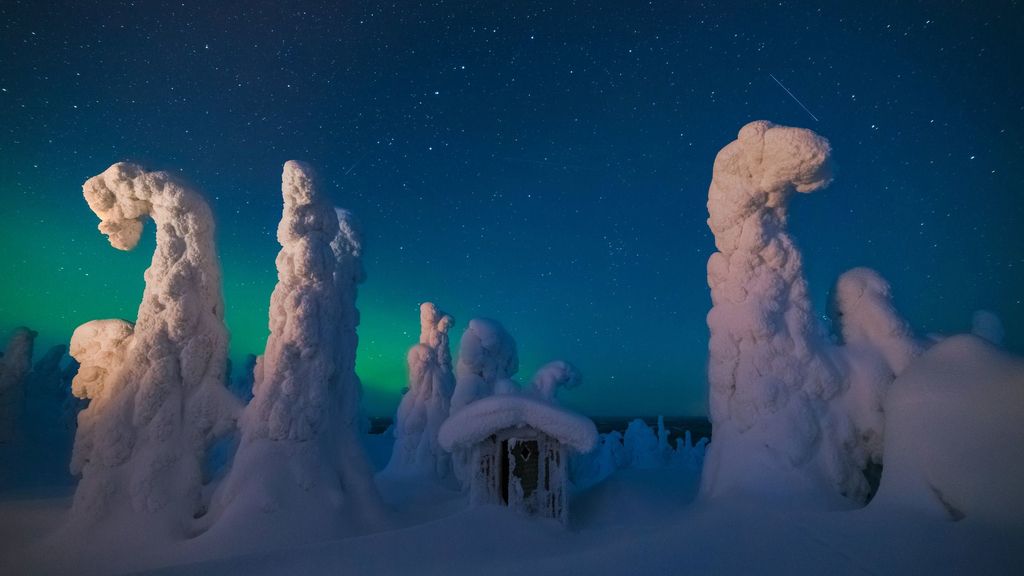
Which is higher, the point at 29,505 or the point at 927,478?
the point at 927,478

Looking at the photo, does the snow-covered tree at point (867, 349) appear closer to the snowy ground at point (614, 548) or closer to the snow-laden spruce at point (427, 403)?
the snowy ground at point (614, 548)

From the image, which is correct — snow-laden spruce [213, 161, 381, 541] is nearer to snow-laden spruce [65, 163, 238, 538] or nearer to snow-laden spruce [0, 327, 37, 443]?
snow-laden spruce [65, 163, 238, 538]

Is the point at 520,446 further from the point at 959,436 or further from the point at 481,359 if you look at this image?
the point at 959,436

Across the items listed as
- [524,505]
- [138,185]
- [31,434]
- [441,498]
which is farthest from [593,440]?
[31,434]

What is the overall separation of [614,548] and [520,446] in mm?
4160

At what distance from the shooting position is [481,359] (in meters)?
16.5

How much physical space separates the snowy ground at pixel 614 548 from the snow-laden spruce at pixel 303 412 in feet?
2.39

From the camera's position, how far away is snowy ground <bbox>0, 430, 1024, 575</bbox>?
5.27 m

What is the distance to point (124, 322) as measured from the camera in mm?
11242

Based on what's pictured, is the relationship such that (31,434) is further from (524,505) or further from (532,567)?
(532,567)

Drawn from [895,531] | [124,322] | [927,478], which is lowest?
[895,531]

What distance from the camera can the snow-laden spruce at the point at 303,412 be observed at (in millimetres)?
8969

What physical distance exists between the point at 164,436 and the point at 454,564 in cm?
614

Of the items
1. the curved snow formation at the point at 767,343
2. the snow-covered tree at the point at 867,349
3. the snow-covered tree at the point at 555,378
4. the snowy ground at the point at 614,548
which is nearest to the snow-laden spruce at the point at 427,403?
the snow-covered tree at the point at 555,378
